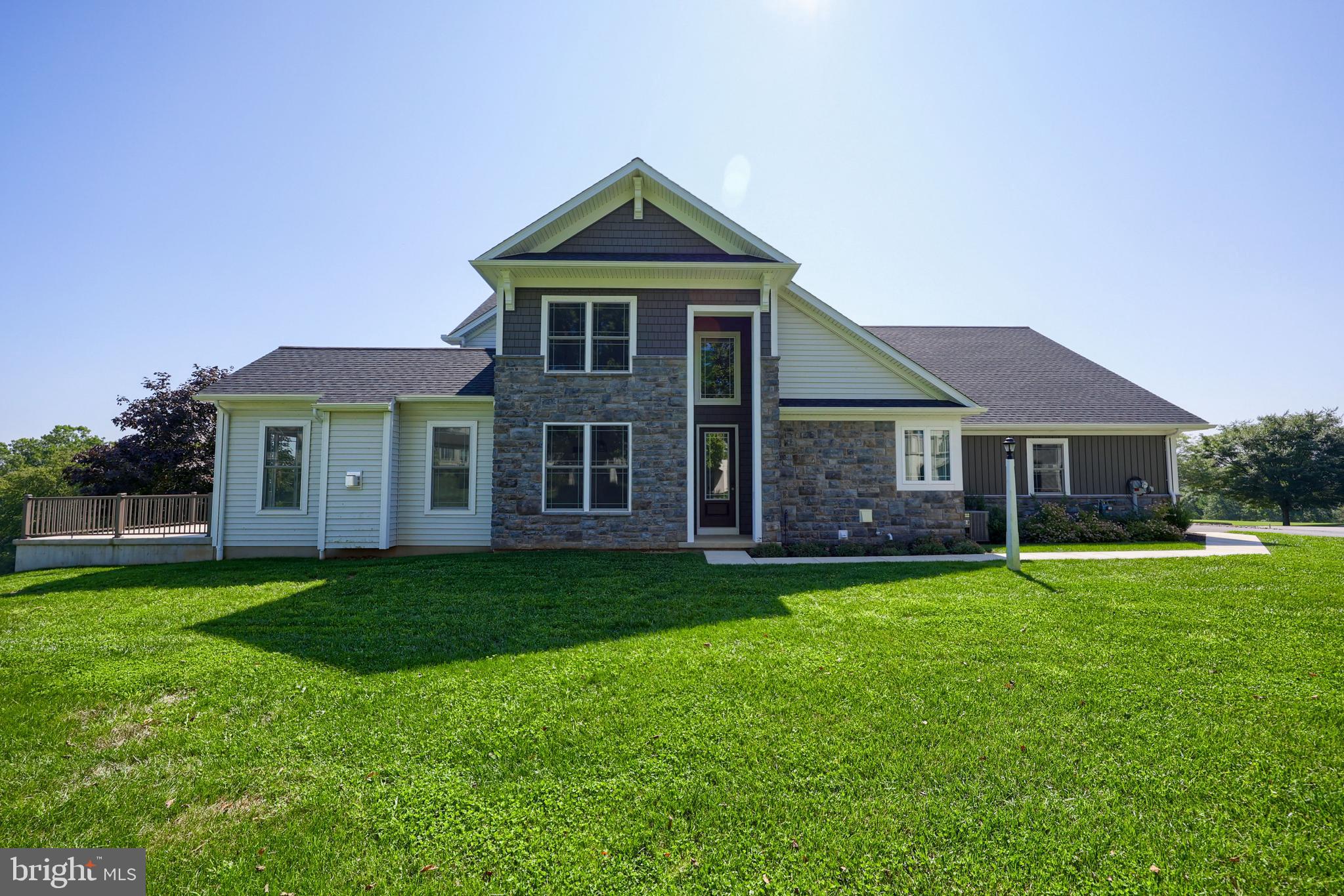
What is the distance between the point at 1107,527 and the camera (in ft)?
47.3

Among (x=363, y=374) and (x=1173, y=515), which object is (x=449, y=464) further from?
(x=1173, y=515)

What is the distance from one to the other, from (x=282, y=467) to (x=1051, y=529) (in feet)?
57.6

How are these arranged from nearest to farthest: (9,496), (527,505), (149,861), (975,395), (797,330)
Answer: (149,861) < (527,505) < (797,330) < (975,395) < (9,496)

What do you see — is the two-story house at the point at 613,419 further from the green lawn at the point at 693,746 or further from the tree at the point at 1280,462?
the tree at the point at 1280,462

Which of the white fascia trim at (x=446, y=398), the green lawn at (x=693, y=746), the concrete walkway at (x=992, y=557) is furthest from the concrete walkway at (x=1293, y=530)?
the white fascia trim at (x=446, y=398)

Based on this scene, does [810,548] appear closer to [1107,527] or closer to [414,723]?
[1107,527]

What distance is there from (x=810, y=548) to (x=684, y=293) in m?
5.77

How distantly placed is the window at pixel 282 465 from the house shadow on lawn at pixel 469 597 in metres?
1.39

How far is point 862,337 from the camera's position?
13.5 meters

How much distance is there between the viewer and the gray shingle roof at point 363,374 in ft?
41.8

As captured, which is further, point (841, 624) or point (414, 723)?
point (841, 624)

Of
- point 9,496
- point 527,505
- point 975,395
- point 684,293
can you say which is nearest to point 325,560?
point 527,505

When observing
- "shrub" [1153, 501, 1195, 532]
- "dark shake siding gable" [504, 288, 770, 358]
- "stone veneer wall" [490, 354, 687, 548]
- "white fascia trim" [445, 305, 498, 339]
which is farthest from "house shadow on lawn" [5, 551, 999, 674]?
"shrub" [1153, 501, 1195, 532]

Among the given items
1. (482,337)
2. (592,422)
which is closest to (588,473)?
(592,422)
